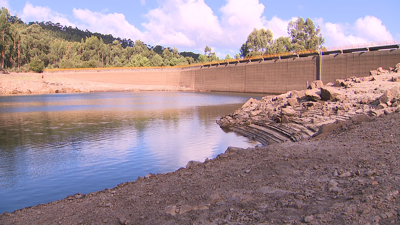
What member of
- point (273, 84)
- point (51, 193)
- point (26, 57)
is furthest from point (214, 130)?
point (26, 57)

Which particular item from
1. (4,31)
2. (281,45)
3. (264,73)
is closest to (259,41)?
(281,45)

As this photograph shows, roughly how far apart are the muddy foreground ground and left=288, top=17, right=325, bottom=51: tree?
283 feet

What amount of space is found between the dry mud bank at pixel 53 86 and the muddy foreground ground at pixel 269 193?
67150mm

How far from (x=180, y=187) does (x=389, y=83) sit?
17.0 m

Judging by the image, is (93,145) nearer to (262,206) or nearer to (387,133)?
(262,206)

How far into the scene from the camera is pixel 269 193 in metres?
6.12

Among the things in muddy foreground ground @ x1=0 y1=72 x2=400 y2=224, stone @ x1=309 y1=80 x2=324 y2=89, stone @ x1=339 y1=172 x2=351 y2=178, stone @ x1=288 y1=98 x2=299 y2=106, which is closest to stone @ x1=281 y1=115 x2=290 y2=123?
stone @ x1=288 y1=98 x2=299 y2=106

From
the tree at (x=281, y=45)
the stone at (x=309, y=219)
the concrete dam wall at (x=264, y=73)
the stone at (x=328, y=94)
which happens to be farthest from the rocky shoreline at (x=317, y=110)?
the tree at (x=281, y=45)

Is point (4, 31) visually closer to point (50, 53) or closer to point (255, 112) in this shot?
point (50, 53)

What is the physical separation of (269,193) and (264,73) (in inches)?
2166

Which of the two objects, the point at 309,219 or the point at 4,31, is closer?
the point at 309,219

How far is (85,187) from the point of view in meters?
9.62

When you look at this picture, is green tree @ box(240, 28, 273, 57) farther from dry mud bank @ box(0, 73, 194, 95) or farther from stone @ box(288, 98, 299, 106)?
stone @ box(288, 98, 299, 106)

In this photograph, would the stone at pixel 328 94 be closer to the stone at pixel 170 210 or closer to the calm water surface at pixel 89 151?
the calm water surface at pixel 89 151
